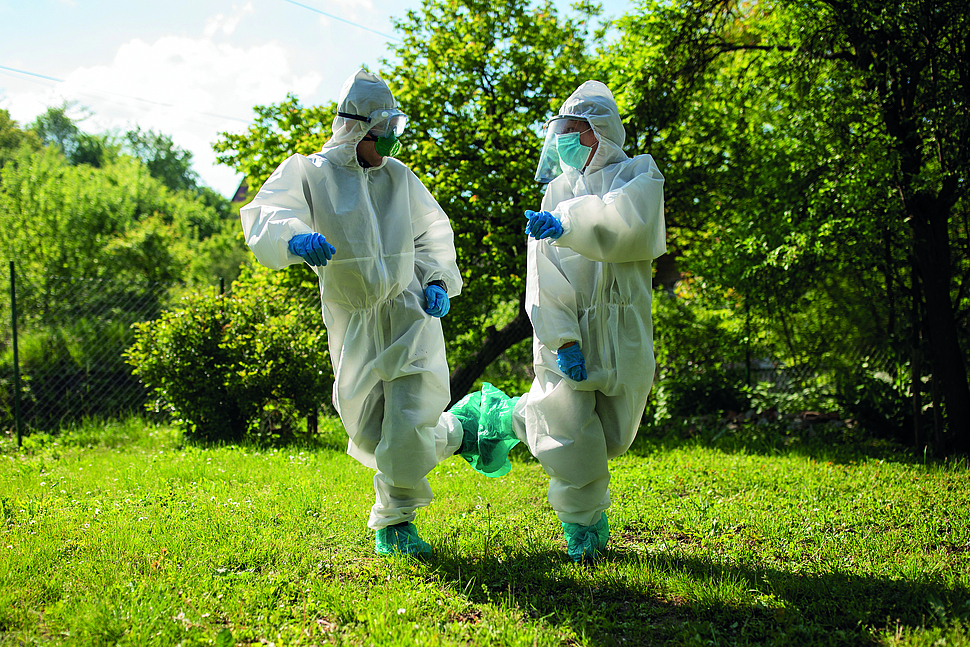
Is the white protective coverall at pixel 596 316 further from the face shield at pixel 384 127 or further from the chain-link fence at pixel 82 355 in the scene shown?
Answer: the chain-link fence at pixel 82 355

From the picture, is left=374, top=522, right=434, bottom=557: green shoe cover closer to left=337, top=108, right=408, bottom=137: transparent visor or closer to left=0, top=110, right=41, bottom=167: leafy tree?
left=337, top=108, right=408, bottom=137: transparent visor

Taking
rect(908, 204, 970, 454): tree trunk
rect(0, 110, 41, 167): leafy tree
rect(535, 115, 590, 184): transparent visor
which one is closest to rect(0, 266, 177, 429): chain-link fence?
rect(535, 115, 590, 184): transparent visor

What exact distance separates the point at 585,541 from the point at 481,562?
459 mm

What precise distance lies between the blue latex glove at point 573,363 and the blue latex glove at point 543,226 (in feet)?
1.64

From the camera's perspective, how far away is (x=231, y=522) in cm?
323

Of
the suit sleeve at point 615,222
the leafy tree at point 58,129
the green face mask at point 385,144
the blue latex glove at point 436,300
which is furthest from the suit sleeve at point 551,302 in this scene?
the leafy tree at point 58,129

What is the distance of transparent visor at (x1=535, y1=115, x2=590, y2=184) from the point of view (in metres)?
3.05

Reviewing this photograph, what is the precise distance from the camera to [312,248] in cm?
258

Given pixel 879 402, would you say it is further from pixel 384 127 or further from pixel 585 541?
pixel 384 127

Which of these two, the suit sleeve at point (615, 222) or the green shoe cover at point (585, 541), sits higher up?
the suit sleeve at point (615, 222)

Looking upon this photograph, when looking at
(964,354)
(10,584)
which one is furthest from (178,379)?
(964,354)

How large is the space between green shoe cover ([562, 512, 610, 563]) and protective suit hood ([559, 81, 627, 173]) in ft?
5.24

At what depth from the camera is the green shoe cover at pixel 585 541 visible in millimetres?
2854

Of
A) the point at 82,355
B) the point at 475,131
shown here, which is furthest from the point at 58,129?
the point at 475,131
